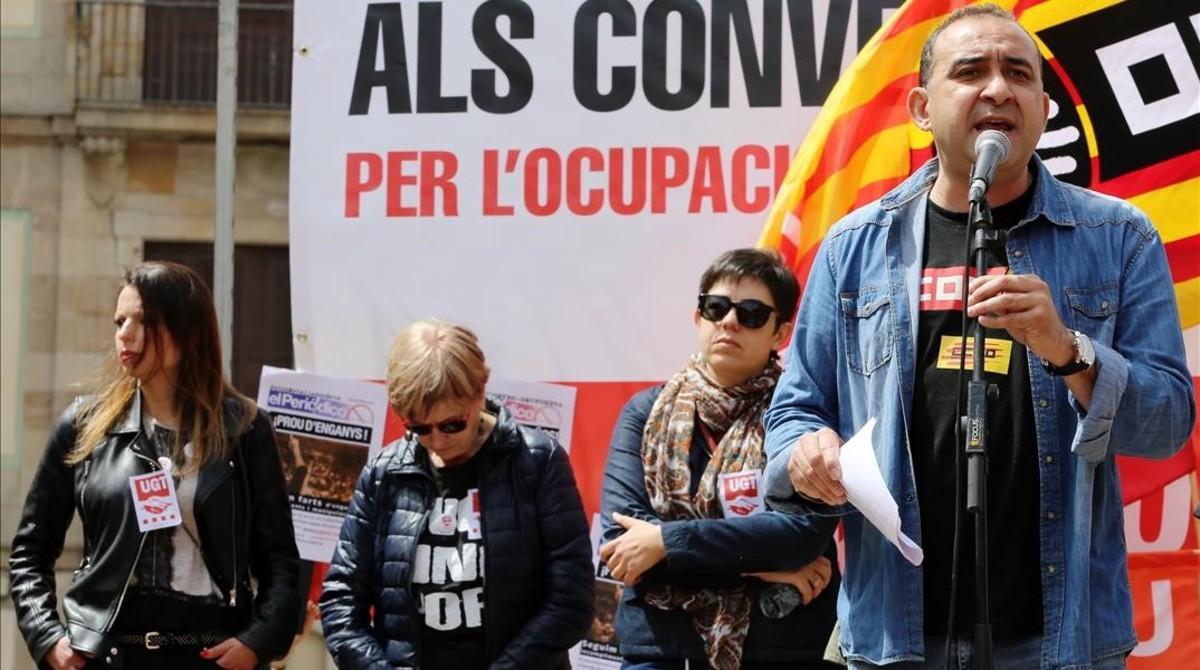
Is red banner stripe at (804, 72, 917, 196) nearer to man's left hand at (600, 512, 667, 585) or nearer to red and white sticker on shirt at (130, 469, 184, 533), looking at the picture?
man's left hand at (600, 512, 667, 585)

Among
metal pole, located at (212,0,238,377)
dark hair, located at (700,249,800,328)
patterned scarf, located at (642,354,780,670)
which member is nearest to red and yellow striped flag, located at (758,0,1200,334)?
dark hair, located at (700,249,800,328)

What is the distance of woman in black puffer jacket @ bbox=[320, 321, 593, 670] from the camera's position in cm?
400

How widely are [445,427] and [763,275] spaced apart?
2.89 ft

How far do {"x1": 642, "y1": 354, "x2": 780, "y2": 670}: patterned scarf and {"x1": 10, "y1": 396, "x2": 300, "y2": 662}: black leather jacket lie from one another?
95cm

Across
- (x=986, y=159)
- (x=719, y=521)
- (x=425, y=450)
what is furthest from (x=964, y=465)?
(x=425, y=450)

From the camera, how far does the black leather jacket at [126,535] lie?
4.12 m

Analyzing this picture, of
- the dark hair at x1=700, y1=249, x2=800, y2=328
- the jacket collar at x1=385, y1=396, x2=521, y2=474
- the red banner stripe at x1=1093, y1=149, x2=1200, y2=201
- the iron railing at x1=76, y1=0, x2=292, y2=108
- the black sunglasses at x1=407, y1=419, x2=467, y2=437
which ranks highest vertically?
the iron railing at x1=76, y1=0, x2=292, y2=108

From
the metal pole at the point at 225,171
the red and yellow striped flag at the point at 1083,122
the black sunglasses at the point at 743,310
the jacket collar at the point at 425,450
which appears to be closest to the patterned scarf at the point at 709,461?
the black sunglasses at the point at 743,310

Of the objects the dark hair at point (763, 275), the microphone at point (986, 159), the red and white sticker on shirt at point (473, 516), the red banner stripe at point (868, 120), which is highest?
the red banner stripe at point (868, 120)

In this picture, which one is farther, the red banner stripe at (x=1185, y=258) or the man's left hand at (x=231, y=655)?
the red banner stripe at (x=1185, y=258)

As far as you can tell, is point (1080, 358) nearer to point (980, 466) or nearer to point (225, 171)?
point (980, 466)

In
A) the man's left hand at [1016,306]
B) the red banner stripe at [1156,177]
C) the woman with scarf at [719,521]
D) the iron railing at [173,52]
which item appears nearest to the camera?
the man's left hand at [1016,306]

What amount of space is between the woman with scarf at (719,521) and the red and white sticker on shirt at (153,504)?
105cm

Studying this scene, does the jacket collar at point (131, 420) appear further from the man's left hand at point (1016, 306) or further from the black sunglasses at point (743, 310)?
the man's left hand at point (1016, 306)
